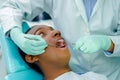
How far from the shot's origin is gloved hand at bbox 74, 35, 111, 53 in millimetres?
1280

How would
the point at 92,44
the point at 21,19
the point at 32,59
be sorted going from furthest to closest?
the point at 21,19 < the point at 32,59 < the point at 92,44

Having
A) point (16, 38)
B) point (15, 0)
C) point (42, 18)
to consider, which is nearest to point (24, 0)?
point (15, 0)

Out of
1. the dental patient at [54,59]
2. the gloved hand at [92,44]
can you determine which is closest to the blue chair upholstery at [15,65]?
the dental patient at [54,59]

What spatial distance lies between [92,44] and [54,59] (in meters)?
0.21

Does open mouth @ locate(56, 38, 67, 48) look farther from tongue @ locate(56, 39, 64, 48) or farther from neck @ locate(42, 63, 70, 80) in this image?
neck @ locate(42, 63, 70, 80)

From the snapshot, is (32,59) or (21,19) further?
(21,19)

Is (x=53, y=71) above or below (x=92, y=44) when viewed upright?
below

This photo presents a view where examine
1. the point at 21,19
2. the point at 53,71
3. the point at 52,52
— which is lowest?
the point at 53,71

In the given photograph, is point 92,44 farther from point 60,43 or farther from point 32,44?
point 32,44

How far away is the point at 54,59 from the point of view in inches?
53.1

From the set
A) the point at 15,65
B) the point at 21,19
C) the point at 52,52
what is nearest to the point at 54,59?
the point at 52,52

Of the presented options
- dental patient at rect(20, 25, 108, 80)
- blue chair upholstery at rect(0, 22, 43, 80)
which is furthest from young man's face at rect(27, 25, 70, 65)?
blue chair upholstery at rect(0, 22, 43, 80)

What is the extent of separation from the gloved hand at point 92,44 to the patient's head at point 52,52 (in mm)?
83

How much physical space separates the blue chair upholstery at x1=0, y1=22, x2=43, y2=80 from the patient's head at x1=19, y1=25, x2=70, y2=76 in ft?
0.29
